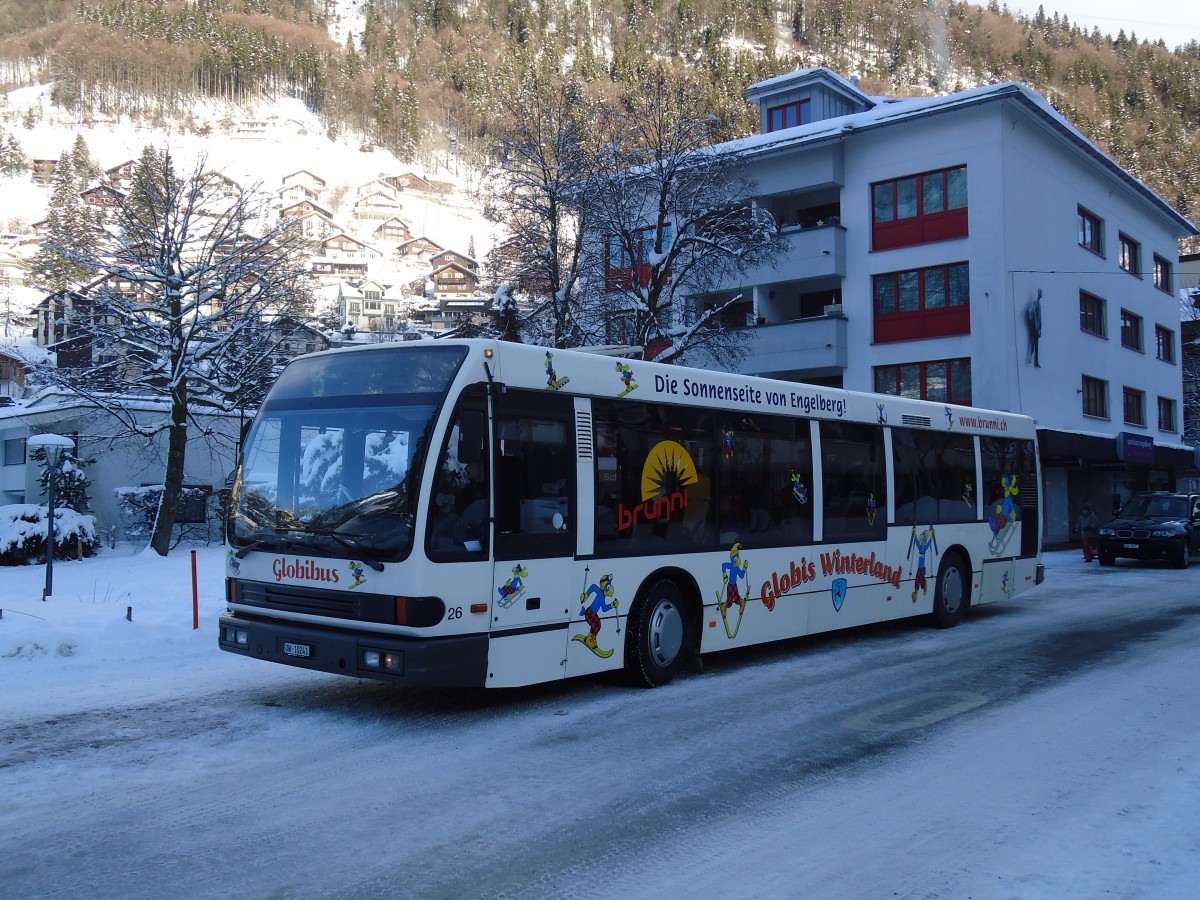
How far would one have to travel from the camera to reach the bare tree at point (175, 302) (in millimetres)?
21969

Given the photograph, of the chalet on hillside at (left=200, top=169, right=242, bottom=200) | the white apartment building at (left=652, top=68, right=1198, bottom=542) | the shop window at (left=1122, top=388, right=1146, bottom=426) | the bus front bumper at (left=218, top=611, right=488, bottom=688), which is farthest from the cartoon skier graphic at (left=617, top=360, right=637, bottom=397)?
the shop window at (left=1122, top=388, right=1146, bottom=426)

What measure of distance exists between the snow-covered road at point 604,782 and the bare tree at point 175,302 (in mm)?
13077

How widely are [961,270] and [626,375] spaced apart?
2621 centimetres

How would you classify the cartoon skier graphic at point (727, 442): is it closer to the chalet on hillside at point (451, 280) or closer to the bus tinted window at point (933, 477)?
the bus tinted window at point (933, 477)

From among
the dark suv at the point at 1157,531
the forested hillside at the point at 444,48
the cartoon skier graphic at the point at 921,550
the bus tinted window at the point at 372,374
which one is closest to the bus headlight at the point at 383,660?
the bus tinted window at the point at 372,374

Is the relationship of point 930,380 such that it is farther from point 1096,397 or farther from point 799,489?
point 799,489

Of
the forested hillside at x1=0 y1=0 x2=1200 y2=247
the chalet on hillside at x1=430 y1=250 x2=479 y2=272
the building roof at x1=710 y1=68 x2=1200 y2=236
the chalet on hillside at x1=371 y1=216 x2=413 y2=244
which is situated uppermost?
the forested hillside at x1=0 y1=0 x2=1200 y2=247

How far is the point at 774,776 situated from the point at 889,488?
6638 millimetres

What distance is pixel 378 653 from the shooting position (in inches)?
280

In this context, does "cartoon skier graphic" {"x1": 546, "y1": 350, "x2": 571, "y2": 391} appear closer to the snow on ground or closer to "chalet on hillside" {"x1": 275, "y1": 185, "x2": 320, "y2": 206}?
the snow on ground

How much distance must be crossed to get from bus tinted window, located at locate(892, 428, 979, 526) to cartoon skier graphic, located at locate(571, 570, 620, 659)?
5.29m

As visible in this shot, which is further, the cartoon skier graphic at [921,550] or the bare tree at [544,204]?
the bare tree at [544,204]

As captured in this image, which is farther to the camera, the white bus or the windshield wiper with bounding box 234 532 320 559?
the windshield wiper with bounding box 234 532 320 559

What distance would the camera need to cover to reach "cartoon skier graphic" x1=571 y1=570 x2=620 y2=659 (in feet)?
27.0
